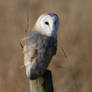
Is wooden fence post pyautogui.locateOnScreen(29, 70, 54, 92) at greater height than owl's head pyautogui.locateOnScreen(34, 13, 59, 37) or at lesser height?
lesser

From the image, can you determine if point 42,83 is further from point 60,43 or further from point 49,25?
point 60,43

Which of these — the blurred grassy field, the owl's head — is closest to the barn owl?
the owl's head

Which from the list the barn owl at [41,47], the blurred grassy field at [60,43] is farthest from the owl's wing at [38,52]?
the blurred grassy field at [60,43]

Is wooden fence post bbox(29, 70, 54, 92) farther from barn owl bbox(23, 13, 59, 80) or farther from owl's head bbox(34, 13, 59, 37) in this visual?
owl's head bbox(34, 13, 59, 37)

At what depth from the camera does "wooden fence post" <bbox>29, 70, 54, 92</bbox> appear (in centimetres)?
214

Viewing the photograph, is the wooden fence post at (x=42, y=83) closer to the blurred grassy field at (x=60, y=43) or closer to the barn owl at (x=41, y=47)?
the barn owl at (x=41, y=47)

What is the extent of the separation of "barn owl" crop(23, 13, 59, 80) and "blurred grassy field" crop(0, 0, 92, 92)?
219 cm

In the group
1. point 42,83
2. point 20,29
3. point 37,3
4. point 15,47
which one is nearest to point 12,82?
point 15,47

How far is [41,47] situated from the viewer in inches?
80.5

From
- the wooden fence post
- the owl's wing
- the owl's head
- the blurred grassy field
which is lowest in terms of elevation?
the blurred grassy field

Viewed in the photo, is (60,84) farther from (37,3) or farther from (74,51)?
(37,3)

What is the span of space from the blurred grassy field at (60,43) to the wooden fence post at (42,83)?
213cm

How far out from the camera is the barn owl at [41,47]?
6.73 ft

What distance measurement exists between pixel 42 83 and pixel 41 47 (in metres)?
0.24
